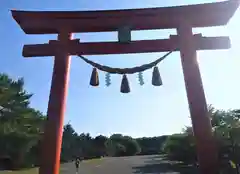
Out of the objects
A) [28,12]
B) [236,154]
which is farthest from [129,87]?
[236,154]

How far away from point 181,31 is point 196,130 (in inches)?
85.5

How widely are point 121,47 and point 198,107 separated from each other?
6.73 feet

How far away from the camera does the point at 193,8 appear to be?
6.23m

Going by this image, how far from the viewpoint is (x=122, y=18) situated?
20.9ft

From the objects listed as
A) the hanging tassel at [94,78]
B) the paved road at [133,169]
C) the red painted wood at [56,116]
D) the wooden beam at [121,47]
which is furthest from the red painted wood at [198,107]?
the paved road at [133,169]

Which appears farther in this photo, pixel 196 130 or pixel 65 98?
pixel 65 98

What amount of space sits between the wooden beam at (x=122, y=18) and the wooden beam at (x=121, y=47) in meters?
0.41

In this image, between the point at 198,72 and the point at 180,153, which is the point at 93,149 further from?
the point at 198,72

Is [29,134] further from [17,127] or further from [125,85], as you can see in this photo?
[125,85]

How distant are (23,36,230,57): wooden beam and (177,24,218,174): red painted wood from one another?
0.23 metres

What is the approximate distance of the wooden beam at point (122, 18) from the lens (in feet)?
20.5

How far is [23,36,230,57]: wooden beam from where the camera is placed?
620 centimetres

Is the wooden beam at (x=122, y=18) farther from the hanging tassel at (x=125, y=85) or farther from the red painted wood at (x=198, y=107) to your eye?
Result: the hanging tassel at (x=125, y=85)

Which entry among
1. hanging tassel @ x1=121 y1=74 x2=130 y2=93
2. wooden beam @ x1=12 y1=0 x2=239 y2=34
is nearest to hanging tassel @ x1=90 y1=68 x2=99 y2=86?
hanging tassel @ x1=121 y1=74 x2=130 y2=93
